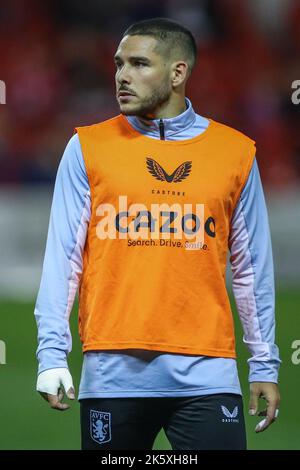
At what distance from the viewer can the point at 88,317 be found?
397cm

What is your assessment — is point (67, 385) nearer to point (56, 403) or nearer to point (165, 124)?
point (56, 403)

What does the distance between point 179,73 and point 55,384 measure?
43.8 inches

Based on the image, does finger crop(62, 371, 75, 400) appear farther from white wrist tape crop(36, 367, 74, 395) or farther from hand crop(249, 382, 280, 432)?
hand crop(249, 382, 280, 432)

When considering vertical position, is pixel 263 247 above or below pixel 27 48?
below

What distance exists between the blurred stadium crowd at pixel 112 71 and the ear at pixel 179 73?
10228mm

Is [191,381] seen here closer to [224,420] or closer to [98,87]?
[224,420]

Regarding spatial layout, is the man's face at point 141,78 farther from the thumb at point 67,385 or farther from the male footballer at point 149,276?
the thumb at point 67,385

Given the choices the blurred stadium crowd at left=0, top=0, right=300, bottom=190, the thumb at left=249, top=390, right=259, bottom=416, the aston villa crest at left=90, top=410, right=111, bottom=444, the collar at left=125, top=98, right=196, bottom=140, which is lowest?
the aston villa crest at left=90, top=410, right=111, bottom=444

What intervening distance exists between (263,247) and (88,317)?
635mm

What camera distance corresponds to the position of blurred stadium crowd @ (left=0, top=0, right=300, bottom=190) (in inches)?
591

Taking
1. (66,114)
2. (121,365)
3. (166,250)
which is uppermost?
(66,114)

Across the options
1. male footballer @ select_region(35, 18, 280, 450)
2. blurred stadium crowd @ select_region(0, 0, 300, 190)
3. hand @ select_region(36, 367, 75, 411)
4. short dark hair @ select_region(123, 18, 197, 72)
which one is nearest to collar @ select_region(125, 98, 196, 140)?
Result: male footballer @ select_region(35, 18, 280, 450)

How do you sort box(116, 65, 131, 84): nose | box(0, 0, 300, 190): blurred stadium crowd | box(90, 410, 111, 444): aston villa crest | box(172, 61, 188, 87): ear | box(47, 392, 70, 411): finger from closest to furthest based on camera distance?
box(47, 392, 70, 411): finger → box(90, 410, 111, 444): aston villa crest → box(116, 65, 131, 84): nose → box(172, 61, 188, 87): ear → box(0, 0, 300, 190): blurred stadium crowd
